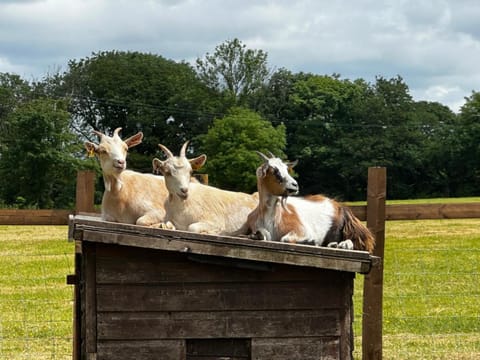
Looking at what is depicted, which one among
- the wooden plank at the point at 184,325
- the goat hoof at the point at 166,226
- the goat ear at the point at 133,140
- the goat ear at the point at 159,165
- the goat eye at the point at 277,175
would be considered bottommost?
the wooden plank at the point at 184,325

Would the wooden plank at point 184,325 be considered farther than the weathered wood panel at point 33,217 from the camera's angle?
No

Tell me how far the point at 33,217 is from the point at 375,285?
316 centimetres

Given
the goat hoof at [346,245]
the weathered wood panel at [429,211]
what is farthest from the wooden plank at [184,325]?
the weathered wood panel at [429,211]

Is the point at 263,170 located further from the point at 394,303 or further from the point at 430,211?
the point at 394,303

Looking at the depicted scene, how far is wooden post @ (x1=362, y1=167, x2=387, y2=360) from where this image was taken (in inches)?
293

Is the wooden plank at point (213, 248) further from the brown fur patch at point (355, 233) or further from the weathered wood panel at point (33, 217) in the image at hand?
the weathered wood panel at point (33, 217)

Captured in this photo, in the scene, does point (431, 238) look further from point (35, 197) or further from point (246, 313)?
point (35, 197)

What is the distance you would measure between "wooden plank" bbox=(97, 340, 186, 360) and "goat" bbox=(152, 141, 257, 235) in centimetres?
84

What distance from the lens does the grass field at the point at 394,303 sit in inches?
358

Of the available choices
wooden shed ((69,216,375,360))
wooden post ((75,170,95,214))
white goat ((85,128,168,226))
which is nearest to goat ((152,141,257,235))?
white goat ((85,128,168,226))

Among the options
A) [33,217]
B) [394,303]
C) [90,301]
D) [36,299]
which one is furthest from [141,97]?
[90,301]

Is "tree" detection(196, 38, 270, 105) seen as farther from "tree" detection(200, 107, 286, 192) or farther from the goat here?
the goat

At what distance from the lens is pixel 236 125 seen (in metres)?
55.9

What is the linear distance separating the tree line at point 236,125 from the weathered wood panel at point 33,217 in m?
37.6
